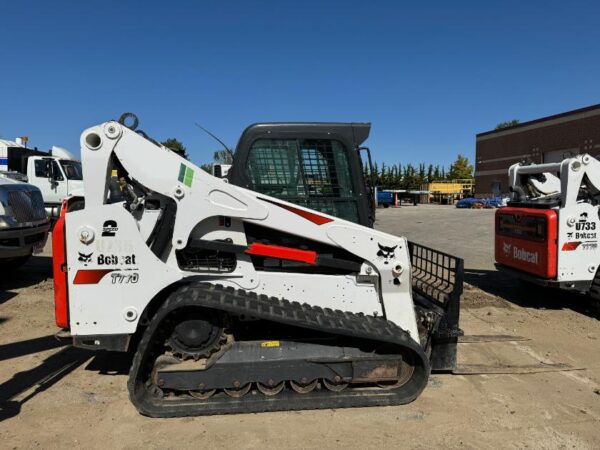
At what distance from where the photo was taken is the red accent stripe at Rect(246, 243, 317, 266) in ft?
12.1

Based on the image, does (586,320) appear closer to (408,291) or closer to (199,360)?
(408,291)

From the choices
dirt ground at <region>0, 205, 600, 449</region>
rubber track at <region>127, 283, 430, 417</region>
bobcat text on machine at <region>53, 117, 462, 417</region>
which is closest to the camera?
dirt ground at <region>0, 205, 600, 449</region>

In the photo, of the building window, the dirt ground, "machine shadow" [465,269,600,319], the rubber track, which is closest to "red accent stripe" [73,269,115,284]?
the rubber track

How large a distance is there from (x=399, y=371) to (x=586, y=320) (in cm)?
394

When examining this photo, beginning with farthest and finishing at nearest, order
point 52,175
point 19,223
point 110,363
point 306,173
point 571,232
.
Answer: point 52,175
point 19,223
point 571,232
point 110,363
point 306,173

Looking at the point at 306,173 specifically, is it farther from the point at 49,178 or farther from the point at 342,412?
the point at 49,178

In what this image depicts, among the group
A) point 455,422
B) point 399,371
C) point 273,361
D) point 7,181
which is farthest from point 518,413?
point 7,181

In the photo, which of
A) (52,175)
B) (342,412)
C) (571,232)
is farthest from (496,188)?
(342,412)

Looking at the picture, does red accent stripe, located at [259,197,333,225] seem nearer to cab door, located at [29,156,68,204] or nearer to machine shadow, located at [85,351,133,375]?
machine shadow, located at [85,351,133,375]

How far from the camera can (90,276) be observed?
3490mm

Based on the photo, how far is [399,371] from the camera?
12.0ft

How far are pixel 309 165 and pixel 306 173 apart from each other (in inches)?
3.0

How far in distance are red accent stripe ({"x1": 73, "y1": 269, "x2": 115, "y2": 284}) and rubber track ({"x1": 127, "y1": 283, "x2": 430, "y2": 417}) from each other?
566mm

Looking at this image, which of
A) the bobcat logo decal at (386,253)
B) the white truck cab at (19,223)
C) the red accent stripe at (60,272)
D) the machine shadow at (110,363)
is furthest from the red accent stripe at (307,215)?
the white truck cab at (19,223)
